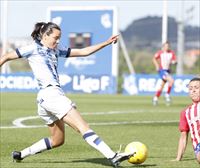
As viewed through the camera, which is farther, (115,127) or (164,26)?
(164,26)

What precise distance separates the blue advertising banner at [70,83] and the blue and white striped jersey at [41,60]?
3185cm

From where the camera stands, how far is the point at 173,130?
1594 centimetres

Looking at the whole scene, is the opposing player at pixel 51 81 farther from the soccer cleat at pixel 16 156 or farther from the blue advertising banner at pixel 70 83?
the blue advertising banner at pixel 70 83

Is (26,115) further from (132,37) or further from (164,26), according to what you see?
(132,37)

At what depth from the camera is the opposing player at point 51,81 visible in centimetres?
962

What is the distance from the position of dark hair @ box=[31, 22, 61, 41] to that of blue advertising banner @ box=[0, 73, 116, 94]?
3182 centimetres

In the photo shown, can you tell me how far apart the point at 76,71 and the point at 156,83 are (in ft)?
27.8

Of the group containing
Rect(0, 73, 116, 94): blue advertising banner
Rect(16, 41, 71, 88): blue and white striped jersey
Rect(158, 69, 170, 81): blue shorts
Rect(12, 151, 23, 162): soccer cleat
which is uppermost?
Rect(16, 41, 71, 88): blue and white striped jersey

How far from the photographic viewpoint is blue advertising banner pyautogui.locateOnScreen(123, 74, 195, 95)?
133ft

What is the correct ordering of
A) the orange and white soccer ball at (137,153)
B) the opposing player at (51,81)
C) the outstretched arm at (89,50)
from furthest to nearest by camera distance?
the outstretched arm at (89,50) → the orange and white soccer ball at (137,153) → the opposing player at (51,81)

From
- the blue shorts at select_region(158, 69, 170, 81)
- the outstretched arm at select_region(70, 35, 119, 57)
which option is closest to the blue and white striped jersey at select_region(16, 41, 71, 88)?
the outstretched arm at select_region(70, 35, 119, 57)

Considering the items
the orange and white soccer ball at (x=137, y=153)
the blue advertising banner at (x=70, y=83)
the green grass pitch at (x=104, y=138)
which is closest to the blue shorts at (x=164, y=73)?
the green grass pitch at (x=104, y=138)

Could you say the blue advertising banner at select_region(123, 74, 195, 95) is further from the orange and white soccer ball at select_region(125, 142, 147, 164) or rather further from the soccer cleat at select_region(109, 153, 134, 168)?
the soccer cleat at select_region(109, 153, 134, 168)

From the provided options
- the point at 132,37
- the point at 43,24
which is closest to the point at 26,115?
the point at 43,24
